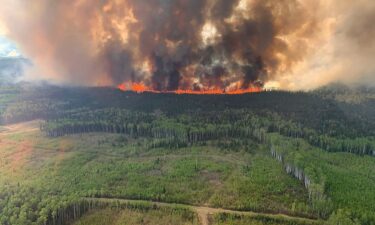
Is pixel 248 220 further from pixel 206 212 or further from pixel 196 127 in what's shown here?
pixel 196 127

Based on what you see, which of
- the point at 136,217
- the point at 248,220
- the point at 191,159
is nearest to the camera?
the point at 248,220

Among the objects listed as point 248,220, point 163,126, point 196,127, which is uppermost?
point 196,127

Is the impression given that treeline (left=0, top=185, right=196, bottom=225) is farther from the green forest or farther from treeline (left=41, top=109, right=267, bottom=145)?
treeline (left=41, top=109, right=267, bottom=145)

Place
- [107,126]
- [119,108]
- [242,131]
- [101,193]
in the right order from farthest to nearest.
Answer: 1. [119,108]
2. [107,126]
3. [242,131]
4. [101,193]

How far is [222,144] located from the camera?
13562 centimetres

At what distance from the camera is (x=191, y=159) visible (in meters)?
123

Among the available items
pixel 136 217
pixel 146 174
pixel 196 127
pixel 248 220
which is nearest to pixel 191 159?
pixel 146 174

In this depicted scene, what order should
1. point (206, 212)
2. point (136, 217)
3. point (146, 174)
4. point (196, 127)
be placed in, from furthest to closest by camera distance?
point (196, 127) < point (146, 174) < point (206, 212) < point (136, 217)

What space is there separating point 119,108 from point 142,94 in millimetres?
21496

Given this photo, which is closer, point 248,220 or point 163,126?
point 248,220

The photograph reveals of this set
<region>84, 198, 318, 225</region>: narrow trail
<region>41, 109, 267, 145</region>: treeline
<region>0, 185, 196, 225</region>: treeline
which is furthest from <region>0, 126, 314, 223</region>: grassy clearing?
<region>41, 109, 267, 145</region>: treeline

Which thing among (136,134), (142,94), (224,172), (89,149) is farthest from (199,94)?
(224,172)

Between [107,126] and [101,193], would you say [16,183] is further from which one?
[107,126]

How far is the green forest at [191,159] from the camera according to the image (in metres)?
89.5
